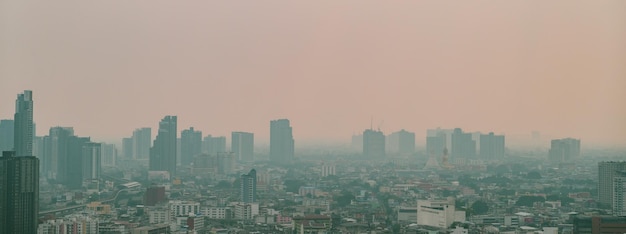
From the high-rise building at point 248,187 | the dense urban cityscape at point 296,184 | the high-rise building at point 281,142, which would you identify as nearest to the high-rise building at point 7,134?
the dense urban cityscape at point 296,184

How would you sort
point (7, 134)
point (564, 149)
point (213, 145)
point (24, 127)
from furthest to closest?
point (213, 145), point (564, 149), point (24, 127), point (7, 134)

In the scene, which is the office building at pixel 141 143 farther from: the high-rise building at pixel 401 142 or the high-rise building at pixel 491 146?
the high-rise building at pixel 491 146

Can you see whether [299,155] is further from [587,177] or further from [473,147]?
[587,177]

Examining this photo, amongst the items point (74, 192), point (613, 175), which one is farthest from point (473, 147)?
point (74, 192)

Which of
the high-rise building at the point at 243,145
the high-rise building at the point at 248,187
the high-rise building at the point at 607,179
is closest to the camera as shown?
the high-rise building at the point at 607,179

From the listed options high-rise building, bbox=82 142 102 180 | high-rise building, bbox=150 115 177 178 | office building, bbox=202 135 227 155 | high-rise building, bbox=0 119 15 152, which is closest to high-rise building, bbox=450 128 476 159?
office building, bbox=202 135 227 155

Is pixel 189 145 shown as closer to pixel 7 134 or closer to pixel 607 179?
pixel 7 134

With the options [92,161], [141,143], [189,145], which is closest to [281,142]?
[189,145]
